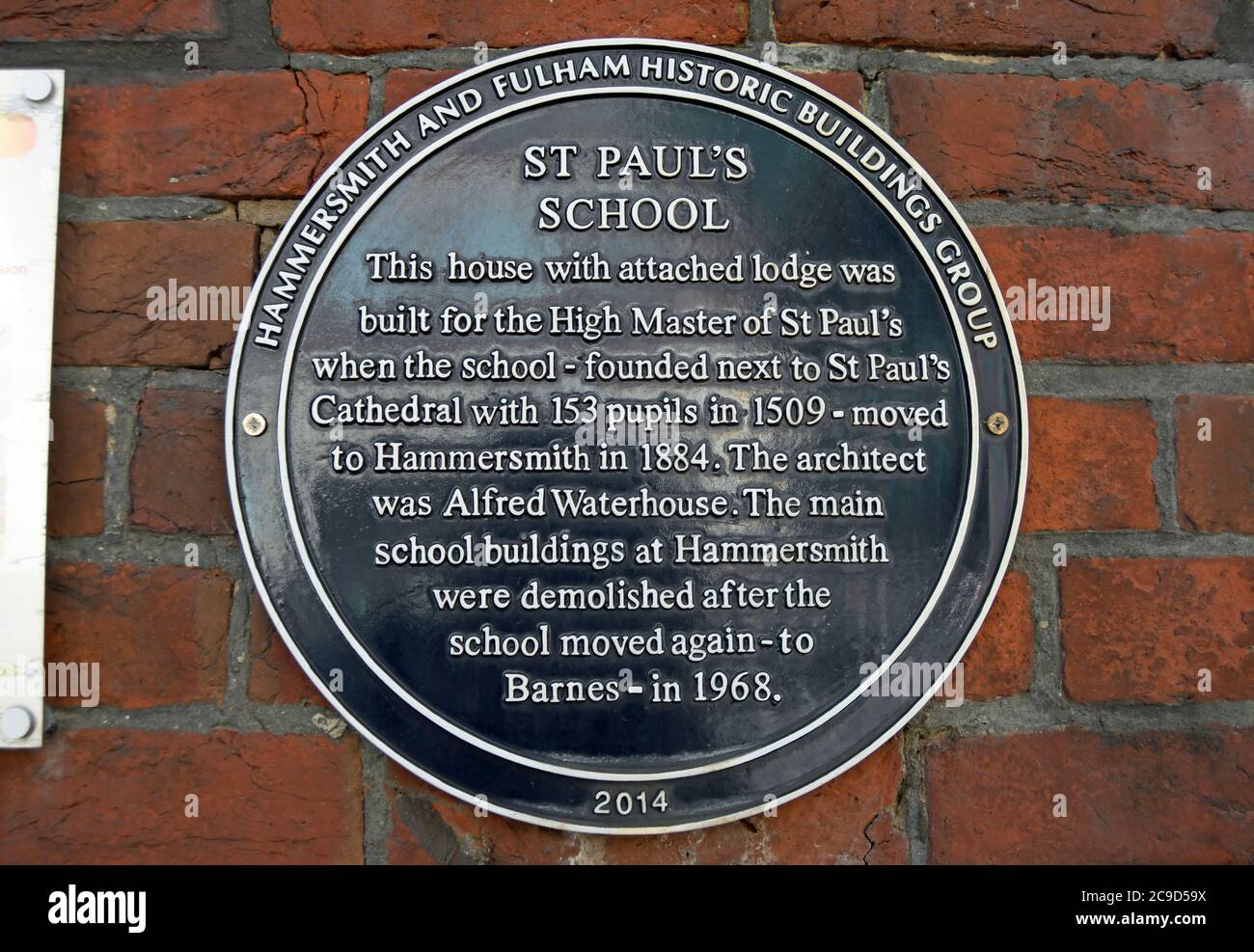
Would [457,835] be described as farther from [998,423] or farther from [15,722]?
[998,423]

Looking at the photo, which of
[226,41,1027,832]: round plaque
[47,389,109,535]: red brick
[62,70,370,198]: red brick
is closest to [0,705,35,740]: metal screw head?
[47,389,109,535]: red brick

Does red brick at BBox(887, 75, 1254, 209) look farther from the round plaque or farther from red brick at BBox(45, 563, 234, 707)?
red brick at BBox(45, 563, 234, 707)

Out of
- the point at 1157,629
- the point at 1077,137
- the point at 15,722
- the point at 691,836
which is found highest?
the point at 1077,137

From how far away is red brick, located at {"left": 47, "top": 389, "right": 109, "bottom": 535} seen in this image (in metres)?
1.42

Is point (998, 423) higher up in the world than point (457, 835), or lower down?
higher up

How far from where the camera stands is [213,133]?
57.5 inches

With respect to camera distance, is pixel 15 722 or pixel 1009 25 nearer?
pixel 15 722

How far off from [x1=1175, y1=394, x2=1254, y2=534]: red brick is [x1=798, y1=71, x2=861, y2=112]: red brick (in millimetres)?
676

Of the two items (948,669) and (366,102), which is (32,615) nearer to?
(366,102)

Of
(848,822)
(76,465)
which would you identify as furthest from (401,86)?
(848,822)

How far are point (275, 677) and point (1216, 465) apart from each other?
144cm

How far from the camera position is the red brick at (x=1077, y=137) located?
1.48 m

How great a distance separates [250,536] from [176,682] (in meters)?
0.25

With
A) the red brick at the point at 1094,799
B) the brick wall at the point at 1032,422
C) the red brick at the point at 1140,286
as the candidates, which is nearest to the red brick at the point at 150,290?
the brick wall at the point at 1032,422
